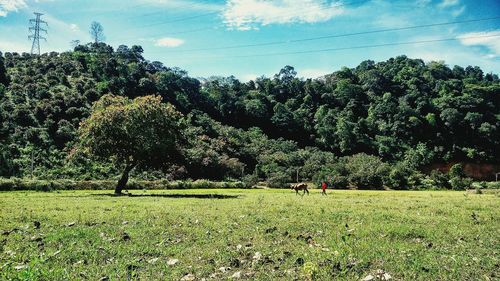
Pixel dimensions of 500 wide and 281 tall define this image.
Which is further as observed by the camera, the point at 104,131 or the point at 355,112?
the point at 355,112

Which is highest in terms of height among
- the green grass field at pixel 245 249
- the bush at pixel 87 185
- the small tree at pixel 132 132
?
Answer: the small tree at pixel 132 132

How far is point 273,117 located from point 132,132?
102 metres

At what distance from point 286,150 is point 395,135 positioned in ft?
116

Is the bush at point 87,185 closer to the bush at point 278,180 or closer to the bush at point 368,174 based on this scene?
the bush at point 278,180

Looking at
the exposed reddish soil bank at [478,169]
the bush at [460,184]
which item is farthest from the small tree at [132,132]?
the exposed reddish soil bank at [478,169]

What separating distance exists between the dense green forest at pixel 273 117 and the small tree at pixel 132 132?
2661 cm

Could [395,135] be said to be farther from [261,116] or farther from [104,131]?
[104,131]

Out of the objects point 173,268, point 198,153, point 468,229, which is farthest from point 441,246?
point 198,153

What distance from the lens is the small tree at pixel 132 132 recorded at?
130 feet

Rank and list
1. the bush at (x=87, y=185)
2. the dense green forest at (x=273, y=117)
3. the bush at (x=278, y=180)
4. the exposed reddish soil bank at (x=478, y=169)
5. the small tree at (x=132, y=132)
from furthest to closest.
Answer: the exposed reddish soil bank at (x=478, y=169) < the bush at (x=278, y=180) < the dense green forest at (x=273, y=117) < the bush at (x=87, y=185) < the small tree at (x=132, y=132)

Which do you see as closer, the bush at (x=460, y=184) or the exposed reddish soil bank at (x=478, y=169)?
the bush at (x=460, y=184)

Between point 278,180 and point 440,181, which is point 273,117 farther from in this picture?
point 440,181

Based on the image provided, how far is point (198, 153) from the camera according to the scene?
86.1 m

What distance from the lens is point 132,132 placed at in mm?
39375
